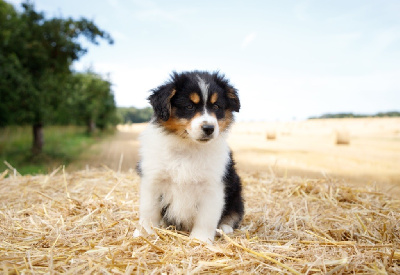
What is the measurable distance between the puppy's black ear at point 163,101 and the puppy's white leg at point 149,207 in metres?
0.70

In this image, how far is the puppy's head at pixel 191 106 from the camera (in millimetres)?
2889

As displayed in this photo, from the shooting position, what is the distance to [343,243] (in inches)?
117

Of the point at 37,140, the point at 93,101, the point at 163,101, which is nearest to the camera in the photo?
the point at 163,101

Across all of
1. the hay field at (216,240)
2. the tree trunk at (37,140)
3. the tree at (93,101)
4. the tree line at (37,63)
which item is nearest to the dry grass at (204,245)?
the hay field at (216,240)

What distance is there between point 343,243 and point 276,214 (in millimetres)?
1347

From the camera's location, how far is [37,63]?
11.2 meters

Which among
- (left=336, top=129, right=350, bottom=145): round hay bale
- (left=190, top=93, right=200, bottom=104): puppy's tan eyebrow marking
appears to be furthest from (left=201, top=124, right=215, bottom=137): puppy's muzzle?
(left=336, top=129, right=350, bottom=145): round hay bale

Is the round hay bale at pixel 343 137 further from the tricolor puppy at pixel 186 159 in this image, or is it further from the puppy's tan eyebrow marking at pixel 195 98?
the puppy's tan eyebrow marking at pixel 195 98

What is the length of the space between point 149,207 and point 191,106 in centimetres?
116

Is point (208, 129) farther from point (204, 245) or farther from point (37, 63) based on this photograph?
point (37, 63)

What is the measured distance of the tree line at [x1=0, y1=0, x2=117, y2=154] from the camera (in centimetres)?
1010

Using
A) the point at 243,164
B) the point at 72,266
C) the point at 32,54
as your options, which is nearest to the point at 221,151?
the point at 72,266

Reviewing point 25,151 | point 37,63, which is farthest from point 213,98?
point 25,151

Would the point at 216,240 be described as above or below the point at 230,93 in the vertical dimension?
below
